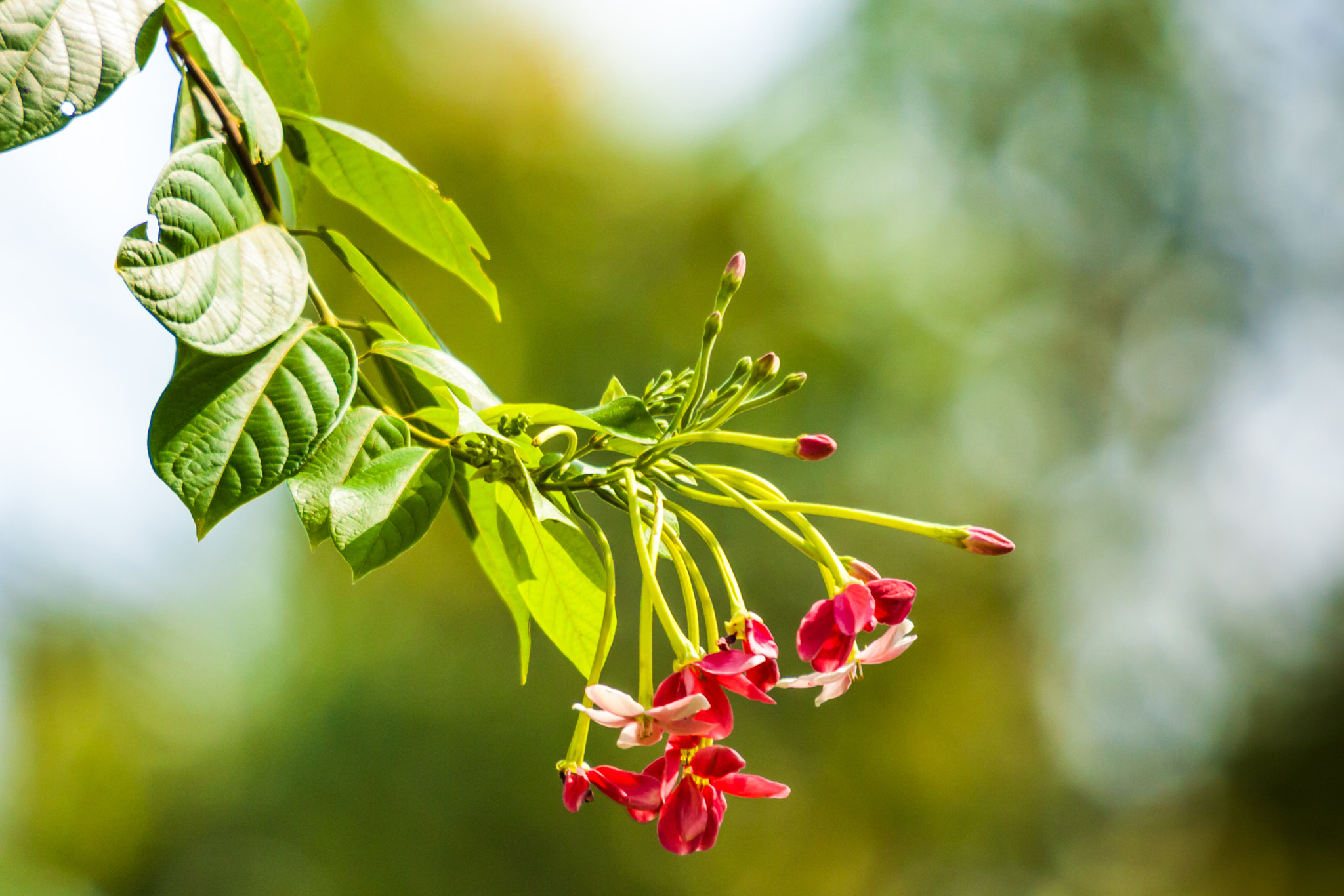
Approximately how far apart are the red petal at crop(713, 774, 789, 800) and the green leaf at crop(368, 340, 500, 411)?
0.40m

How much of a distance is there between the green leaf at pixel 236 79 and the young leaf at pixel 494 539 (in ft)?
1.20

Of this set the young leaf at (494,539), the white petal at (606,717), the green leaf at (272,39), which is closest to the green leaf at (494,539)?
the young leaf at (494,539)

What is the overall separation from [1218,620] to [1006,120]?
5.93 metres

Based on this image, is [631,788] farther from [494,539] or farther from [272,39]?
[272,39]

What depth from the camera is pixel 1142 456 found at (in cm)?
987

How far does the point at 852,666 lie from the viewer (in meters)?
0.81

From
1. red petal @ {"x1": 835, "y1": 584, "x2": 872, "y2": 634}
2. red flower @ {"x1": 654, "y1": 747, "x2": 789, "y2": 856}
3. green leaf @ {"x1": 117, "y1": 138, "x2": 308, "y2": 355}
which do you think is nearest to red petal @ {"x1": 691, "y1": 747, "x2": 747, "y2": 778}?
red flower @ {"x1": 654, "y1": 747, "x2": 789, "y2": 856}

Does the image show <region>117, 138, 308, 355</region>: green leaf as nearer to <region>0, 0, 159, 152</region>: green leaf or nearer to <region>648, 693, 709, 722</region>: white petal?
<region>0, 0, 159, 152</region>: green leaf

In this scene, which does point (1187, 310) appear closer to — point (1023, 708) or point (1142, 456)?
point (1142, 456)

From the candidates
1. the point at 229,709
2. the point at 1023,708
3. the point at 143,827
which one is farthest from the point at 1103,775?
the point at 143,827

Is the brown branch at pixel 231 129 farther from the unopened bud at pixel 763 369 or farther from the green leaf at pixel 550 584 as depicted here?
the unopened bud at pixel 763 369

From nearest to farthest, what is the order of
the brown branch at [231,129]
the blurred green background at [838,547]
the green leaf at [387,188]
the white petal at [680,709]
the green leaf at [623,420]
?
the white petal at [680,709] < the green leaf at [623,420] < the brown branch at [231,129] < the green leaf at [387,188] < the blurred green background at [838,547]

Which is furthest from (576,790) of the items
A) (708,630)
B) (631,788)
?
(708,630)

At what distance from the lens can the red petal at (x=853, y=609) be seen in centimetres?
74
